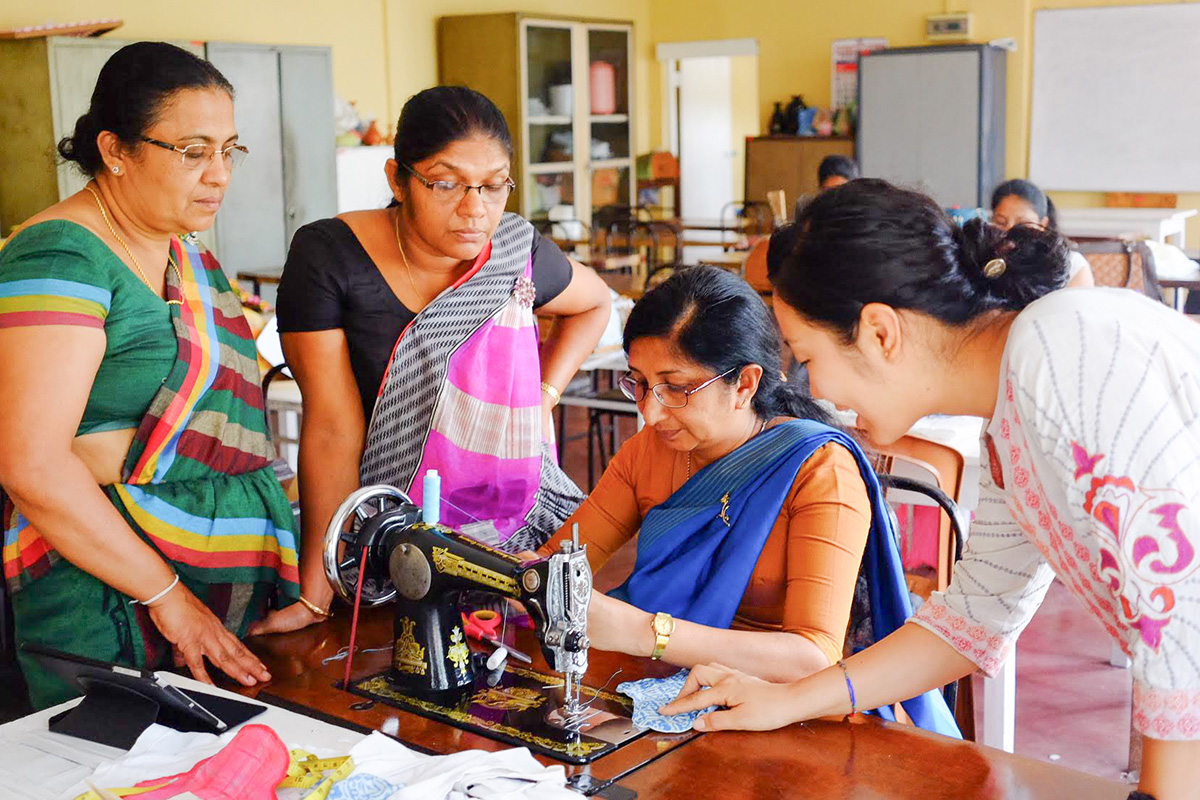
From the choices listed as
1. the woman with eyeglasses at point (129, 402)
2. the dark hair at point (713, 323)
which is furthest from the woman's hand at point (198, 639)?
the dark hair at point (713, 323)

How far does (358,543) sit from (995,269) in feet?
2.70

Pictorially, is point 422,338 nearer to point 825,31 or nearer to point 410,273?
→ point 410,273

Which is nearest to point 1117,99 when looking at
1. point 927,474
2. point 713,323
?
point 927,474

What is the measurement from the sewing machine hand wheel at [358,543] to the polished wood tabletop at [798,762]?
138 mm

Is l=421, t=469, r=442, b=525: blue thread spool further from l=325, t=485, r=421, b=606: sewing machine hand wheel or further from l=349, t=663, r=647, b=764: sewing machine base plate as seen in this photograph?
l=349, t=663, r=647, b=764: sewing machine base plate

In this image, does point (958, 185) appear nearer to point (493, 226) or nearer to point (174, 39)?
point (174, 39)

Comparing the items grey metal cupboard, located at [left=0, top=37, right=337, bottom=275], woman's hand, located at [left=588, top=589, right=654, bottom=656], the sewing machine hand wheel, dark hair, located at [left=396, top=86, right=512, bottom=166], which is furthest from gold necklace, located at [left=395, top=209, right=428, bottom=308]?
grey metal cupboard, located at [left=0, top=37, right=337, bottom=275]

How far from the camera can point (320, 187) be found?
6887 mm

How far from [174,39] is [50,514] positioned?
5.40m

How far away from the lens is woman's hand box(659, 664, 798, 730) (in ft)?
4.61

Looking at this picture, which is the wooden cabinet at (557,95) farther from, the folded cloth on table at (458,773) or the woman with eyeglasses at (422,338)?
the folded cloth on table at (458,773)

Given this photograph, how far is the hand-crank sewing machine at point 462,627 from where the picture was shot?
141cm

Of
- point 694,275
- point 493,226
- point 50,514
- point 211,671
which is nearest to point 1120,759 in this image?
point 694,275

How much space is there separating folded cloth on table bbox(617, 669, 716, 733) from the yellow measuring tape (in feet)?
1.11
